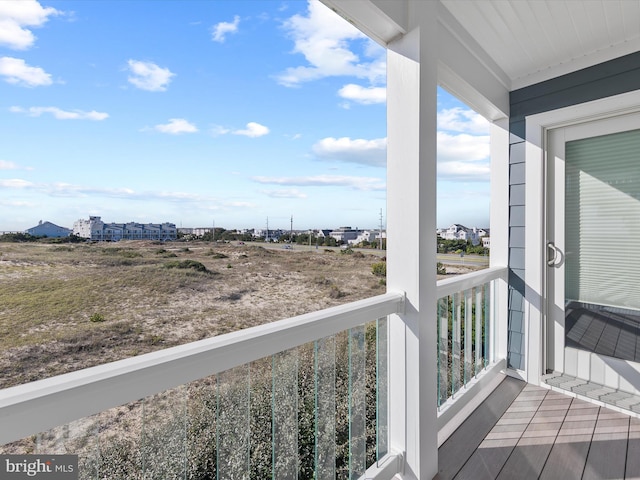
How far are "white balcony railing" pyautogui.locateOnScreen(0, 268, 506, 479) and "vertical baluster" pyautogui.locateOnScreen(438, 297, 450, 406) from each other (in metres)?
0.65

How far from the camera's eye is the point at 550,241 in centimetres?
289

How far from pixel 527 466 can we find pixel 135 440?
2.04 metres

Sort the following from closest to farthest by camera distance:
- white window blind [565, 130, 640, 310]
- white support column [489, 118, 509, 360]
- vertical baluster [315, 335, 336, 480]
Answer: vertical baluster [315, 335, 336, 480], white window blind [565, 130, 640, 310], white support column [489, 118, 509, 360]

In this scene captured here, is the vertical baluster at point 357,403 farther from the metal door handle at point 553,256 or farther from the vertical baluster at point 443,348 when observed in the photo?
the metal door handle at point 553,256

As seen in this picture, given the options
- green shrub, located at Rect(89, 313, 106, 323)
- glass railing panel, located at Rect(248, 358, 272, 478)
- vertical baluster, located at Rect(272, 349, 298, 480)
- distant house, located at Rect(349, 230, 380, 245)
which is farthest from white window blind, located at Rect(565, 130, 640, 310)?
green shrub, located at Rect(89, 313, 106, 323)

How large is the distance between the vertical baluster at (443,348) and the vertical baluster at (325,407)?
39.9 inches

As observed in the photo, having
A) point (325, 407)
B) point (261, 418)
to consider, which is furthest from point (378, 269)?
point (261, 418)

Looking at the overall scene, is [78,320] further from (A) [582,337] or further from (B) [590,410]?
(A) [582,337]

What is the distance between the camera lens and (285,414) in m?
1.33

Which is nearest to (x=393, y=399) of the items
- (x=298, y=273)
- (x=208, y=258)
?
(x=298, y=273)

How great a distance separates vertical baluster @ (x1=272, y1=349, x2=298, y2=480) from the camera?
130 centimetres

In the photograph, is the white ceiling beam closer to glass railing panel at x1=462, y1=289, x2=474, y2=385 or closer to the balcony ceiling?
the balcony ceiling

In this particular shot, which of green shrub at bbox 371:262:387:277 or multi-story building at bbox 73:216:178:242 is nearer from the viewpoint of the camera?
multi-story building at bbox 73:216:178:242

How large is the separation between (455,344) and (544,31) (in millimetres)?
2191
